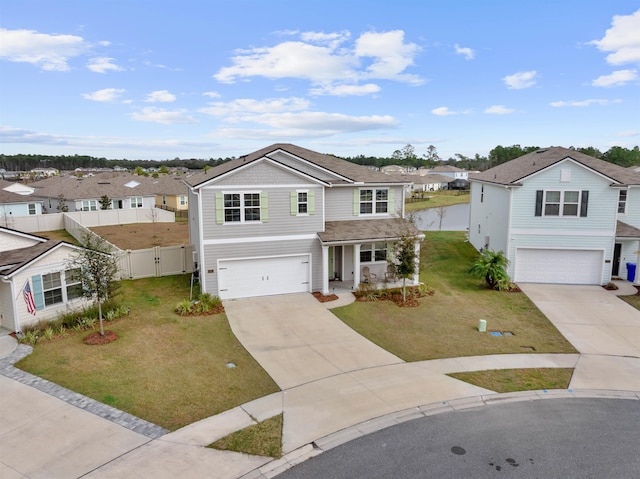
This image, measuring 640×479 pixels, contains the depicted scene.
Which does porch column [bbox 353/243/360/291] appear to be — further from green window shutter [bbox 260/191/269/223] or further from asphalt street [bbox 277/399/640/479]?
asphalt street [bbox 277/399/640/479]

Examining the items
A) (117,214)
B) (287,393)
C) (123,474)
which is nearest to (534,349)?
(287,393)

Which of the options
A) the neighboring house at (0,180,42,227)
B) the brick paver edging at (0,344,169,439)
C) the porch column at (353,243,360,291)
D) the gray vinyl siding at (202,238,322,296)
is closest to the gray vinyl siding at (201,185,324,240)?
the gray vinyl siding at (202,238,322,296)

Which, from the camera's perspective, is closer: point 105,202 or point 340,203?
point 340,203

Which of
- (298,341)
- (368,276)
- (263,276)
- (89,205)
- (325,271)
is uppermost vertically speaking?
(89,205)

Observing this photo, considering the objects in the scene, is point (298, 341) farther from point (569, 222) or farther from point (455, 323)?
point (569, 222)

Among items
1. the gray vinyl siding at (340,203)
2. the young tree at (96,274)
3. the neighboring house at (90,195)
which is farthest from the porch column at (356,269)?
the neighboring house at (90,195)

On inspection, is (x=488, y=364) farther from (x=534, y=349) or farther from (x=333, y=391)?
(x=333, y=391)

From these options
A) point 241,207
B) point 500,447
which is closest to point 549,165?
point 241,207
